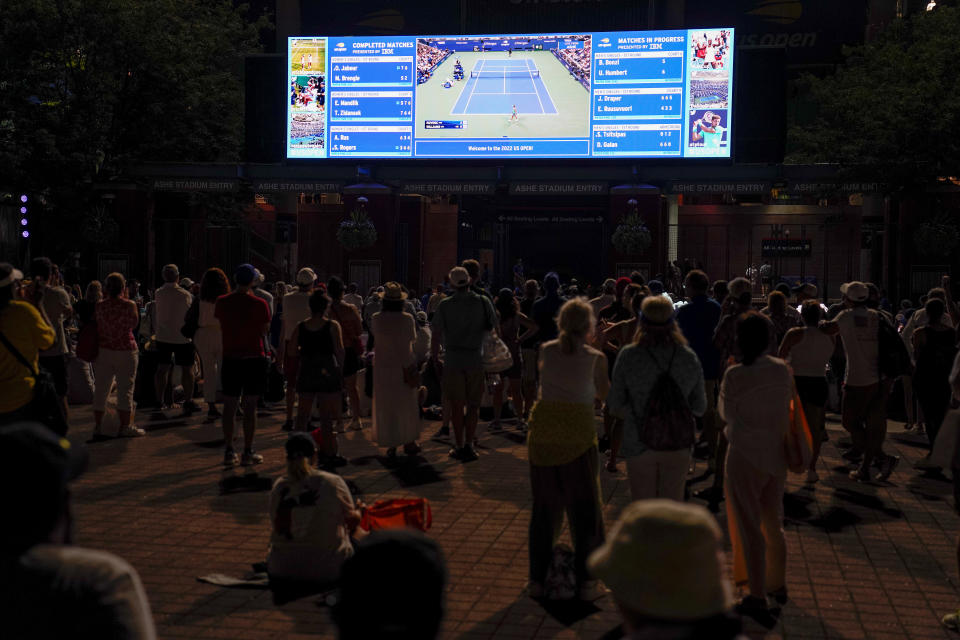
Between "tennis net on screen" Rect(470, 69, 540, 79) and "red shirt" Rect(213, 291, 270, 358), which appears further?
"tennis net on screen" Rect(470, 69, 540, 79)

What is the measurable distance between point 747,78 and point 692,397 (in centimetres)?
2636

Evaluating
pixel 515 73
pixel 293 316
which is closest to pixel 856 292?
pixel 293 316

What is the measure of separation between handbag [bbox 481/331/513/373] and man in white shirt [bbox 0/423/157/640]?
30.5ft

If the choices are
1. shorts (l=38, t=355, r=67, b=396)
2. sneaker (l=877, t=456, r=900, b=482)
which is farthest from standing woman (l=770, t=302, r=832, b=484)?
shorts (l=38, t=355, r=67, b=396)

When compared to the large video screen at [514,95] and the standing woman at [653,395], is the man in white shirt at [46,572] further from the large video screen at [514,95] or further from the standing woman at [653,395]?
the large video screen at [514,95]

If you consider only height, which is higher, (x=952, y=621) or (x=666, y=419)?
(x=666, y=419)

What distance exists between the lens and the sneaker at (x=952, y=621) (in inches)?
247

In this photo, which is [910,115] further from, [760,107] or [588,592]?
[588,592]

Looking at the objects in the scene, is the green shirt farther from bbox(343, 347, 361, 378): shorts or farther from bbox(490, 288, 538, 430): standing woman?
bbox(490, 288, 538, 430): standing woman

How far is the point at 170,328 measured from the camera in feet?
45.6

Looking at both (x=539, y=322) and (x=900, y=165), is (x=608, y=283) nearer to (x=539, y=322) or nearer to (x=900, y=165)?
(x=539, y=322)

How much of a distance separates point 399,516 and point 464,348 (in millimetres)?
4384

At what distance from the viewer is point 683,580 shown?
2.27 m

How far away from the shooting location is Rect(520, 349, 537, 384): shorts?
1355 cm
